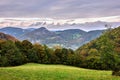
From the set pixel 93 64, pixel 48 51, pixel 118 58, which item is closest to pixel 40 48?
pixel 48 51

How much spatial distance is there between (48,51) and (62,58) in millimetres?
7516

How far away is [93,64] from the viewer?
370 ft

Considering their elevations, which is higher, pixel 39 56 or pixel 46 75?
pixel 46 75

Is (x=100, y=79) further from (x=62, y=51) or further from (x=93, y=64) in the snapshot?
(x=62, y=51)

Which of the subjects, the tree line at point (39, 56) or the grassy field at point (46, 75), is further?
the tree line at point (39, 56)

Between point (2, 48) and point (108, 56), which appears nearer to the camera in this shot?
point (108, 56)

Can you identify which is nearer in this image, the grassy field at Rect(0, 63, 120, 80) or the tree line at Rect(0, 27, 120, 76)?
the grassy field at Rect(0, 63, 120, 80)

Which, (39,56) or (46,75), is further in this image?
(39,56)

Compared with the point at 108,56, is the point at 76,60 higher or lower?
lower

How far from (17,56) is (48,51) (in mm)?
17892

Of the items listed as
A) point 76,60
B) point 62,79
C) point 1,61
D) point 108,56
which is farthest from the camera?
point 76,60

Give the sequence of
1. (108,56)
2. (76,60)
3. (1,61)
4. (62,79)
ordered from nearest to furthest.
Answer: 1. (62,79)
2. (108,56)
3. (1,61)
4. (76,60)

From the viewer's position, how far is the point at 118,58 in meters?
57.6

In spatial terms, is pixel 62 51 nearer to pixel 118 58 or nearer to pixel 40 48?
pixel 40 48
